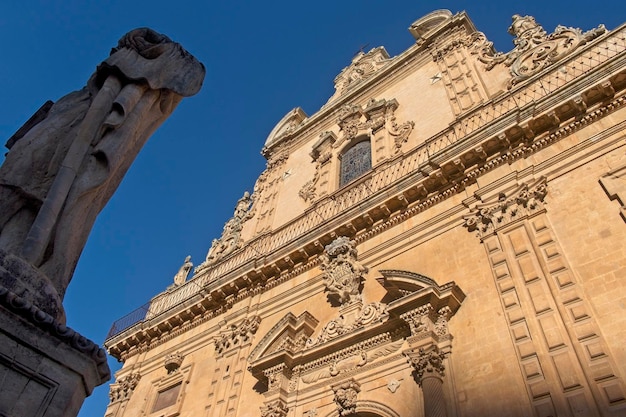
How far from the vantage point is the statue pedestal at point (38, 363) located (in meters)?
2.45

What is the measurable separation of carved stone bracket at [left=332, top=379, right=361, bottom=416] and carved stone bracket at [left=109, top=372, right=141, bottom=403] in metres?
7.11

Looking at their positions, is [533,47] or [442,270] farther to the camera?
[533,47]

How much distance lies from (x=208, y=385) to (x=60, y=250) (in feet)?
26.5

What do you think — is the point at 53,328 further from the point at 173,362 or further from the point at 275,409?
the point at 173,362

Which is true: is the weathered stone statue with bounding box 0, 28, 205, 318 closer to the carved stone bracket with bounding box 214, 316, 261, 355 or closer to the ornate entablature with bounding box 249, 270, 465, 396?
the ornate entablature with bounding box 249, 270, 465, 396

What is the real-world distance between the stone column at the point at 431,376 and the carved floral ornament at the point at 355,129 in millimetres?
6115

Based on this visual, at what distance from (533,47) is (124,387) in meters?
12.6

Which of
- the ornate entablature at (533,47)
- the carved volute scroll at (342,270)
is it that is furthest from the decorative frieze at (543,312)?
the ornate entablature at (533,47)

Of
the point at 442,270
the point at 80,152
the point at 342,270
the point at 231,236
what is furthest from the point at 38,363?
the point at 231,236

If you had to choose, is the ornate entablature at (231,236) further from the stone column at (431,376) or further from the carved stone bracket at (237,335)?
the stone column at (431,376)

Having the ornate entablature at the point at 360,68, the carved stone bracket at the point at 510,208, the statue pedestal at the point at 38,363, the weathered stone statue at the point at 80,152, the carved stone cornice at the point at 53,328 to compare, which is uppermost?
the ornate entablature at the point at 360,68

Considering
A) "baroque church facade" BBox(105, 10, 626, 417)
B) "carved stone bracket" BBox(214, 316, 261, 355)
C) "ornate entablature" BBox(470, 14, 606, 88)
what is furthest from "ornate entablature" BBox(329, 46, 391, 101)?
"carved stone bracket" BBox(214, 316, 261, 355)

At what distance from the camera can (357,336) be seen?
26.6ft

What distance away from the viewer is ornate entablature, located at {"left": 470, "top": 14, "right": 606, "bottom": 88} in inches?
375
